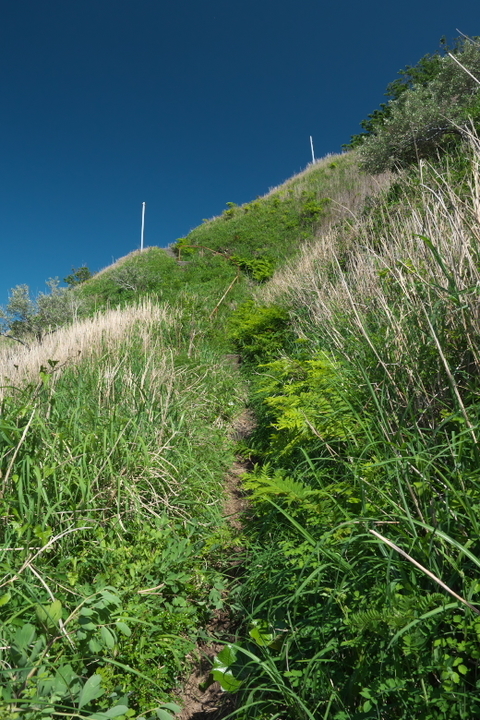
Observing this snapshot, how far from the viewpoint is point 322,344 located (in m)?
4.52

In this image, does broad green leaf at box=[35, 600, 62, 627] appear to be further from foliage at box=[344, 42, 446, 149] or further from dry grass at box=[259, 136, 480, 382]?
foliage at box=[344, 42, 446, 149]

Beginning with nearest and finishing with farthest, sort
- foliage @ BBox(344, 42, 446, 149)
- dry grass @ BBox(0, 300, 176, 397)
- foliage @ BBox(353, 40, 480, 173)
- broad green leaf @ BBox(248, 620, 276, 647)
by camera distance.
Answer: broad green leaf @ BBox(248, 620, 276, 647)
dry grass @ BBox(0, 300, 176, 397)
foliage @ BBox(353, 40, 480, 173)
foliage @ BBox(344, 42, 446, 149)

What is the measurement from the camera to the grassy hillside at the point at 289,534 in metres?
1.35

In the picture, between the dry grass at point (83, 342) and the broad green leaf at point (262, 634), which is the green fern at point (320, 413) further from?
the dry grass at point (83, 342)

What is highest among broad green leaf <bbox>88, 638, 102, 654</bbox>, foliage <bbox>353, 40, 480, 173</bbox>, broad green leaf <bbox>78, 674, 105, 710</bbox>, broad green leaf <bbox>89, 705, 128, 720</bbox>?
foliage <bbox>353, 40, 480, 173</bbox>

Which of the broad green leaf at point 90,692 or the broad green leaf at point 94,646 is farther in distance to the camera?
the broad green leaf at point 94,646

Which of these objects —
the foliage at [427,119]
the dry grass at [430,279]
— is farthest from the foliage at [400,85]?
the dry grass at [430,279]

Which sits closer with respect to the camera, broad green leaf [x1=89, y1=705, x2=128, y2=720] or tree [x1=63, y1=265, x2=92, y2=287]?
broad green leaf [x1=89, y1=705, x2=128, y2=720]

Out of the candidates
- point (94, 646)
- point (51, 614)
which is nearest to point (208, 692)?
point (94, 646)

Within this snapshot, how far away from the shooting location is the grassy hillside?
1.35m

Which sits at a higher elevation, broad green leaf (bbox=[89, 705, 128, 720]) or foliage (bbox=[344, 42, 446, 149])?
foliage (bbox=[344, 42, 446, 149])

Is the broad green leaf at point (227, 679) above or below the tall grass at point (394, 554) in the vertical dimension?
below

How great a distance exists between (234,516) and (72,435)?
1431 millimetres

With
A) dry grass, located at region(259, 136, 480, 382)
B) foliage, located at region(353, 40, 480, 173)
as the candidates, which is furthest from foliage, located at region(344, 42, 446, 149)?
dry grass, located at region(259, 136, 480, 382)
